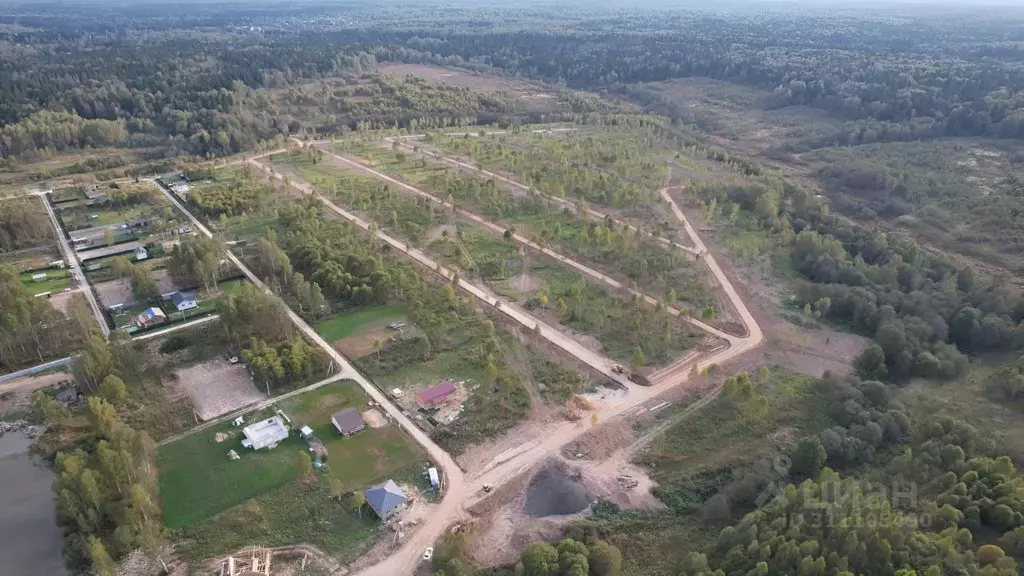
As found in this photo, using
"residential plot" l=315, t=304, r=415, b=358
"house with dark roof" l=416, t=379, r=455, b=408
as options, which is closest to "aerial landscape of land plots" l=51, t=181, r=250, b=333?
"residential plot" l=315, t=304, r=415, b=358

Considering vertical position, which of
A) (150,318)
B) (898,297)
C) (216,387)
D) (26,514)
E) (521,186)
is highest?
(898,297)

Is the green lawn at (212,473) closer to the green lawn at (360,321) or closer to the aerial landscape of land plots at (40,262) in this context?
the green lawn at (360,321)

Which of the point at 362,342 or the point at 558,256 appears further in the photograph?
the point at 558,256

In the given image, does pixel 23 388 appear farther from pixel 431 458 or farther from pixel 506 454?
pixel 506 454

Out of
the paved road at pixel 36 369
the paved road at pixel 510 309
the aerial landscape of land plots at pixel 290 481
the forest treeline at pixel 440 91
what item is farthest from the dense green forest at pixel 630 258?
the aerial landscape of land plots at pixel 290 481

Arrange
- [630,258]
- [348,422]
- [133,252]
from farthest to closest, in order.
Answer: [133,252] < [630,258] < [348,422]

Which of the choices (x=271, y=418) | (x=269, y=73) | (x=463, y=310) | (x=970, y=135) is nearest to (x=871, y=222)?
(x=970, y=135)

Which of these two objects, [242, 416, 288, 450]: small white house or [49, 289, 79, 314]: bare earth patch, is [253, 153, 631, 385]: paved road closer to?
[242, 416, 288, 450]: small white house

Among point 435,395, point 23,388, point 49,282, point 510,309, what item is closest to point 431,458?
point 435,395
